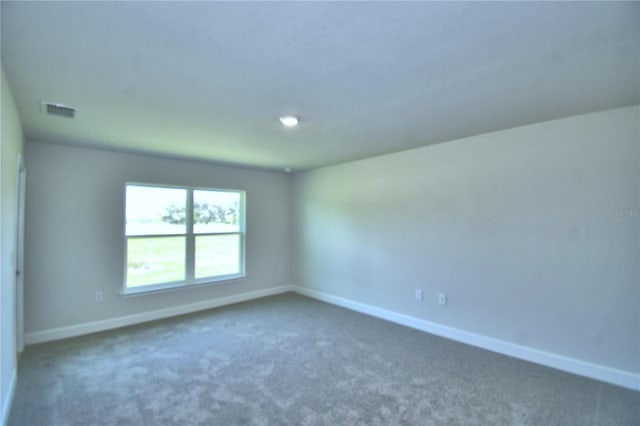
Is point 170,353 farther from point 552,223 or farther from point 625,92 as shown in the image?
point 625,92

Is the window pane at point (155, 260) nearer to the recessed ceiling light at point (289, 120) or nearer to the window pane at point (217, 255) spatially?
the window pane at point (217, 255)

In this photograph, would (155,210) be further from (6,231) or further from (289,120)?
(289,120)

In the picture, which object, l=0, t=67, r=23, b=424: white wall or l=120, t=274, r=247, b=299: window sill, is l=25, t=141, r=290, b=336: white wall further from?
l=0, t=67, r=23, b=424: white wall

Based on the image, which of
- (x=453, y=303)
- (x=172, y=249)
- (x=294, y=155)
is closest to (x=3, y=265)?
(x=172, y=249)

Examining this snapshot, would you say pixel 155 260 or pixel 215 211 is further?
pixel 215 211

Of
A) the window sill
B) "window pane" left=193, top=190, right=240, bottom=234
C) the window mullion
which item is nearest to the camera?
the window sill

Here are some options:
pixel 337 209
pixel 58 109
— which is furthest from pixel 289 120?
pixel 337 209

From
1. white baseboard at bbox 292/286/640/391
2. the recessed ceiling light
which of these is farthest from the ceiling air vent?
Answer: white baseboard at bbox 292/286/640/391

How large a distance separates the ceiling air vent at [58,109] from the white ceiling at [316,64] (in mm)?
76

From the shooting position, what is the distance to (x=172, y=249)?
15.6 feet

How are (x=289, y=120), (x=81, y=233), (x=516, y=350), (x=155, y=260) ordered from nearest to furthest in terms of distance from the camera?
(x=289, y=120) < (x=516, y=350) < (x=81, y=233) < (x=155, y=260)

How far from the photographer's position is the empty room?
1685mm

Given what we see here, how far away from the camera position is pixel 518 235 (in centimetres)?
329

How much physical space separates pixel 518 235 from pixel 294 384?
2.65m
